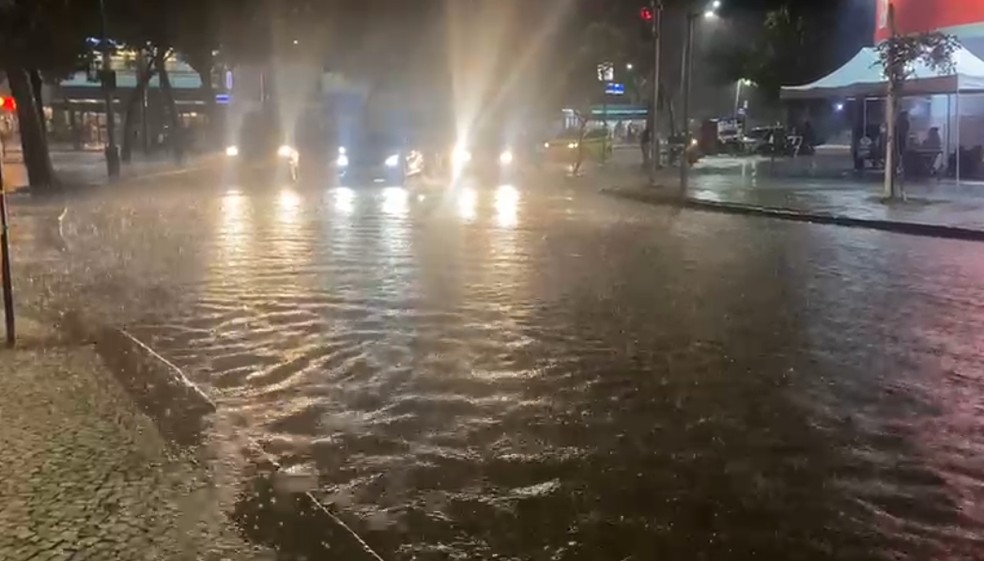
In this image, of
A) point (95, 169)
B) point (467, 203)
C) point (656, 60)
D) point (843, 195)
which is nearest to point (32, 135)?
point (95, 169)

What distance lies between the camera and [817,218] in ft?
73.7

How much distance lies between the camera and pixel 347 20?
49656 millimetres

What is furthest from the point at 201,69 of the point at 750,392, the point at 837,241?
Answer: the point at 750,392

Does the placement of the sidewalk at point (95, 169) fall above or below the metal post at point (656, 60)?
below

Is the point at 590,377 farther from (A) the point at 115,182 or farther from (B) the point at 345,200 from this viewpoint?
(A) the point at 115,182

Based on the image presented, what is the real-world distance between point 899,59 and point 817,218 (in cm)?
490

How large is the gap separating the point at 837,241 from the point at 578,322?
8.76 m

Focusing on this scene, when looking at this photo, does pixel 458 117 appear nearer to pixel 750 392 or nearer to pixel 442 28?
pixel 442 28

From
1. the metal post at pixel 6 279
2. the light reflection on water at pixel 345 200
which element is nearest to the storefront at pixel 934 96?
the light reflection on water at pixel 345 200

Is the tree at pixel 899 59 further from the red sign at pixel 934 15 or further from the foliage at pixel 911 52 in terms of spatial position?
the red sign at pixel 934 15

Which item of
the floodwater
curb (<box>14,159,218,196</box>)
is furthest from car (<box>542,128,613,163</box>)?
the floodwater

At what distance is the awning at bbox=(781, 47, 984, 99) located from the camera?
27969 mm

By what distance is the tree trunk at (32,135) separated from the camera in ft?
114

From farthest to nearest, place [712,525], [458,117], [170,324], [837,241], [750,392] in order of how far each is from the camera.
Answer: [458,117] < [837,241] < [170,324] < [750,392] < [712,525]
